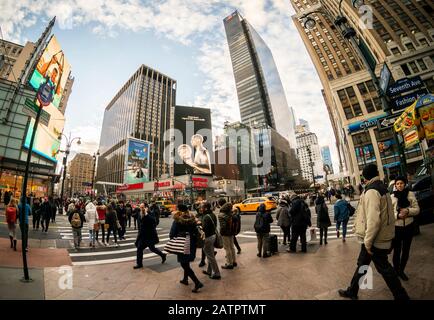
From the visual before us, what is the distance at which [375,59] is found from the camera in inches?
888

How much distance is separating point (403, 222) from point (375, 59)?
27243 mm

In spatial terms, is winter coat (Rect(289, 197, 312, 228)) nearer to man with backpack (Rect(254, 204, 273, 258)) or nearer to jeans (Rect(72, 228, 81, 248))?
man with backpack (Rect(254, 204, 273, 258))

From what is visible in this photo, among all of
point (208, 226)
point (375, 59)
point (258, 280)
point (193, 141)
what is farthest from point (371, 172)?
point (193, 141)

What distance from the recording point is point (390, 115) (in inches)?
262

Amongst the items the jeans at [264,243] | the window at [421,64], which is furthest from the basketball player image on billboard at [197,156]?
the jeans at [264,243]

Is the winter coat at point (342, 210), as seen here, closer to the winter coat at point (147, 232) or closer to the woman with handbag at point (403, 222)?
the woman with handbag at point (403, 222)

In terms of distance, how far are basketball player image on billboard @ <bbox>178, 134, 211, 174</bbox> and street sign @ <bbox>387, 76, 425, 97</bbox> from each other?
176 ft

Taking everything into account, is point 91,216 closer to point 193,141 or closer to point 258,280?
point 258,280

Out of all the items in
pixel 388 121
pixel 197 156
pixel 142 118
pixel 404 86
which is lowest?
pixel 388 121

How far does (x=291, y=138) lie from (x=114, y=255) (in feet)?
451

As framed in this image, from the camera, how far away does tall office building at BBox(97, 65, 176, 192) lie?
109 m

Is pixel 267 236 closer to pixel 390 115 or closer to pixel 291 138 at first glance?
pixel 390 115

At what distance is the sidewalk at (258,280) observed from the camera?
12.0 ft
